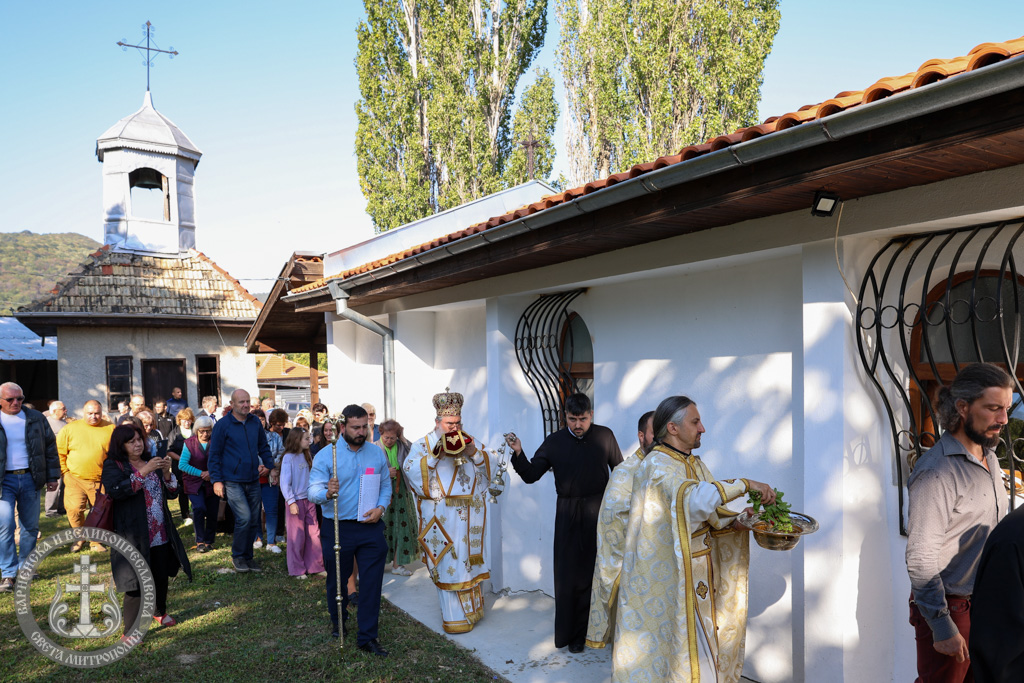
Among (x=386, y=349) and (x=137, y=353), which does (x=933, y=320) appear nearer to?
(x=386, y=349)

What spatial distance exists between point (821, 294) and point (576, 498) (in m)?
2.30

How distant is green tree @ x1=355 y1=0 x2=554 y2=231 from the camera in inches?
797

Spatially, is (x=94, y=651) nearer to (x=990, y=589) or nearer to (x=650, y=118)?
(x=990, y=589)

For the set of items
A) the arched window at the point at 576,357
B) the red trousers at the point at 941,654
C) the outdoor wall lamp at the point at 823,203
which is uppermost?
the outdoor wall lamp at the point at 823,203

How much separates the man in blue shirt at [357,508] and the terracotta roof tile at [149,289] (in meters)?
12.5

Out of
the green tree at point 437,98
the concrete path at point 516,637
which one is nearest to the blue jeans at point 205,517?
the concrete path at point 516,637

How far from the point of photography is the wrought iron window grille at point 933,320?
3471 millimetres

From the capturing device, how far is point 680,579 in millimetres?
3598

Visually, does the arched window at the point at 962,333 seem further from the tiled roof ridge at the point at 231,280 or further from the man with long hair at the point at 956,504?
the tiled roof ridge at the point at 231,280

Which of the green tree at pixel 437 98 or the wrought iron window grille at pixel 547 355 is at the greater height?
the green tree at pixel 437 98

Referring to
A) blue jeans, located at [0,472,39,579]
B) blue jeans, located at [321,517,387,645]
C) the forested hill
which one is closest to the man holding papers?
blue jeans, located at [321,517,387,645]

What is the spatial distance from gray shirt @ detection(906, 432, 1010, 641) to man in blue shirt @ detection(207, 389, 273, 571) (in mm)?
6290

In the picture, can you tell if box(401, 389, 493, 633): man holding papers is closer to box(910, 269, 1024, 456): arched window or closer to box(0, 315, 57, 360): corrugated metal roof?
box(910, 269, 1024, 456): arched window

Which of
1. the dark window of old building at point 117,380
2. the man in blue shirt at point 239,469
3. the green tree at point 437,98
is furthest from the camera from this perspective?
the green tree at point 437,98
